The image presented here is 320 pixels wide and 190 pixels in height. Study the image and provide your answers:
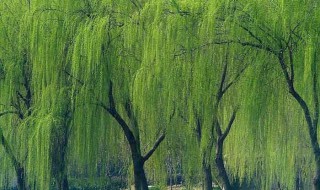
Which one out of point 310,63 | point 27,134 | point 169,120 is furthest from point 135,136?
point 310,63

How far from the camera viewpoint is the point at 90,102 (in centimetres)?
1404

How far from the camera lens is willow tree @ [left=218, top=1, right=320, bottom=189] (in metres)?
12.1

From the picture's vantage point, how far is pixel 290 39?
12.3 m

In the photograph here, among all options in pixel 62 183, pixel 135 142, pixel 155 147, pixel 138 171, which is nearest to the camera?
pixel 155 147

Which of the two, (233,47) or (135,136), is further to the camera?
(135,136)

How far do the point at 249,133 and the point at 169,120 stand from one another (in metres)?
1.52

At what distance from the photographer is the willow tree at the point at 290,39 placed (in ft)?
39.7

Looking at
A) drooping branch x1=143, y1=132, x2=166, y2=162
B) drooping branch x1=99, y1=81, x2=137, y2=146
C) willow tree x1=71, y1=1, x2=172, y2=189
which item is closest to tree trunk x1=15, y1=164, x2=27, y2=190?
willow tree x1=71, y1=1, x2=172, y2=189

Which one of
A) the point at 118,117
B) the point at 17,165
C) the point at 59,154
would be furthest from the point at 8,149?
the point at 118,117

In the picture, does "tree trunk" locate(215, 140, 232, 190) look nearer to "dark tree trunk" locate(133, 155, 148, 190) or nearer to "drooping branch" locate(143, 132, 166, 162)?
"drooping branch" locate(143, 132, 166, 162)

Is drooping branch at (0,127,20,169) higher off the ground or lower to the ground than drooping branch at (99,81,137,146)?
lower

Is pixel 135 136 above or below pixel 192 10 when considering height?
below

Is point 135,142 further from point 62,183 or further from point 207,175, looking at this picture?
point 62,183

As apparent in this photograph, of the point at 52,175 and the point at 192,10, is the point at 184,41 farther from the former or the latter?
the point at 52,175
